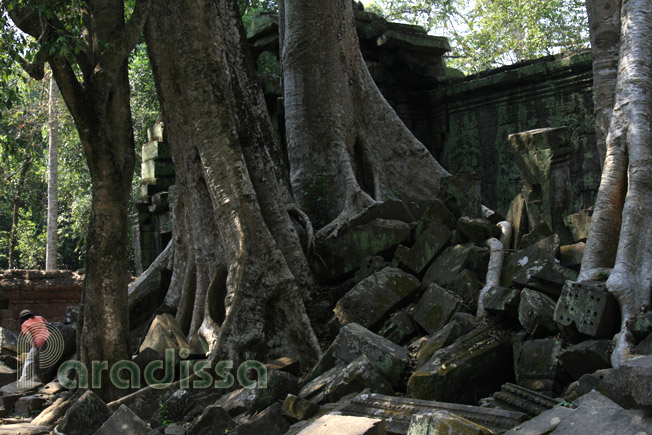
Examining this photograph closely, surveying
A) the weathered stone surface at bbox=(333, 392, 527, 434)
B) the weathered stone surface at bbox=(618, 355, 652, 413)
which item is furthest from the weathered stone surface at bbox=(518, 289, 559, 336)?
the weathered stone surface at bbox=(618, 355, 652, 413)

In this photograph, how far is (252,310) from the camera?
536 cm

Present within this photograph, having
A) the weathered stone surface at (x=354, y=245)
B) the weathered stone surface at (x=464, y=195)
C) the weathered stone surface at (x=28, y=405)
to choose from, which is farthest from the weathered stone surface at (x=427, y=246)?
the weathered stone surface at (x=28, y=405)

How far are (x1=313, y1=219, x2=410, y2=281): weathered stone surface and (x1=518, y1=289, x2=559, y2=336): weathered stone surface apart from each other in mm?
2100

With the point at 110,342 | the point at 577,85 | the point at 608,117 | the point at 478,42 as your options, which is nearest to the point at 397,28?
the point at 577,85

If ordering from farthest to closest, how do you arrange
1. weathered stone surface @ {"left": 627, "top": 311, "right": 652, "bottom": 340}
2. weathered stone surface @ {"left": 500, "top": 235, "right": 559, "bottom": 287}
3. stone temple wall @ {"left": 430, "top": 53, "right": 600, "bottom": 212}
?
1. stone temple wall @ {"left": 430, "top": 53, "right": 600, "bottom": 212}
2. weathered stone surface @ {"left": 500, "top": 235, "right": 559, "bottom": 287}
3. weathered stone surface @ {"left": 627, "top": 311, "right": 652, "bottom": 340}

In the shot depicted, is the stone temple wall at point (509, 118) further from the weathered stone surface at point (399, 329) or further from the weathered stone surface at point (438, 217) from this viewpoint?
the weathered stone surface at point (399, 329)

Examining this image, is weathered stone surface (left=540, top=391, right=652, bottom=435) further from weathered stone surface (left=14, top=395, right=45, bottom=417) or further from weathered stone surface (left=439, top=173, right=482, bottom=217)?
weathered stone surface (left=14, top=395, right=45, bottom=417)

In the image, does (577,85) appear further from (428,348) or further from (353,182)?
(428,348)

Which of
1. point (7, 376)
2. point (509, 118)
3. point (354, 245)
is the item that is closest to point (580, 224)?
point (354, 245)

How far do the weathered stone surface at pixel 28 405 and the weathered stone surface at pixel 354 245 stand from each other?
2.50 m

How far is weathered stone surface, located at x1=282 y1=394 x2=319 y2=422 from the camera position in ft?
12.5

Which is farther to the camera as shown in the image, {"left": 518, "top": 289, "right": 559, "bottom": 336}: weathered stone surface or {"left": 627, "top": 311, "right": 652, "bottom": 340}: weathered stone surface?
{"left": 518, "top": 289, "right": 559, "bottom": 336}: weathered stone surface

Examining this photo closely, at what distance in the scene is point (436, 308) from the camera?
16.0 feet

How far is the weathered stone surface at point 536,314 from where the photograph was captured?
13.2 ft
